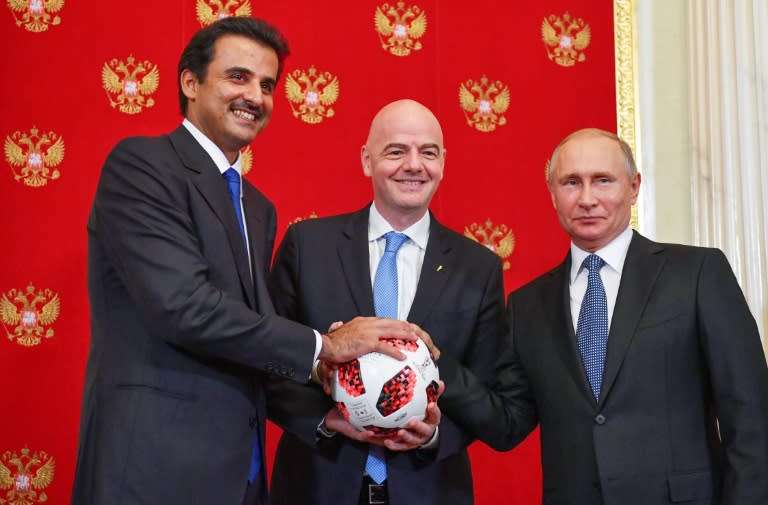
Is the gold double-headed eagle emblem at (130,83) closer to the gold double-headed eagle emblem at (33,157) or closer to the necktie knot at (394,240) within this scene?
the gold double-headed eagle emblem at (33,157)

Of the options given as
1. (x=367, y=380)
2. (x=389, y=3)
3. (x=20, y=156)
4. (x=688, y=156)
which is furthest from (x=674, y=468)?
(x=20, y=156)

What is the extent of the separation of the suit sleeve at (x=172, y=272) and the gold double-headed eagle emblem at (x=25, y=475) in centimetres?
187

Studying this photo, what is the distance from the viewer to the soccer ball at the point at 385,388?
6.74 ft

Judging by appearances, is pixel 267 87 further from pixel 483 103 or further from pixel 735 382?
pixel 483 103

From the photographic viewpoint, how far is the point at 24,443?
11.8ft

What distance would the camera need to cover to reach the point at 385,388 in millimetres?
2053

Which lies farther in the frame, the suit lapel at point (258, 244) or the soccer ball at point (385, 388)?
the suit lapel at point (258, 244)

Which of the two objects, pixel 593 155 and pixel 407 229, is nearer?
pixel 593 155

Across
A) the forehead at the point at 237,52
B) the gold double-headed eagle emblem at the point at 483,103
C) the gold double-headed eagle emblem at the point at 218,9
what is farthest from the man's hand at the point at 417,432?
the gold double-headed eagle emblem at the point at 218,9

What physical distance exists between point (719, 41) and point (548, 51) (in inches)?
31.1

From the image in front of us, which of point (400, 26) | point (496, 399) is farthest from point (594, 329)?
point (400, 26)

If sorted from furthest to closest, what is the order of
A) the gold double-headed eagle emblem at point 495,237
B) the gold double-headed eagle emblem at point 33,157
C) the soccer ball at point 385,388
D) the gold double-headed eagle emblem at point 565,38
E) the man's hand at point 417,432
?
the gold double-headed eagle emblem at point 565,38 → the gold double-headed eagle emblem at point 495,237 → the gold double-headed eagle emblem at point 33,157 → the man's hand at point 417,432 → the soccer ball at point 385,388

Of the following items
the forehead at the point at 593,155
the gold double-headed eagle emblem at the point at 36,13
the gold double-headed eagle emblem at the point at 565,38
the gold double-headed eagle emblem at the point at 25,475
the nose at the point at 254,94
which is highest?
the gold double-headed eagle emblem at the point at 36,13

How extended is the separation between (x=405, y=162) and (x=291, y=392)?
75 cm
